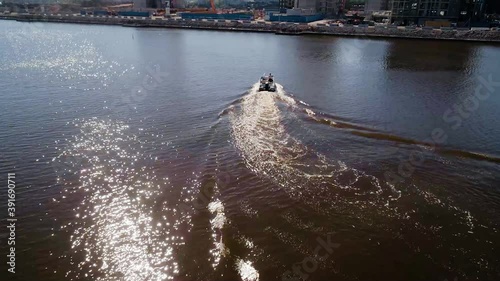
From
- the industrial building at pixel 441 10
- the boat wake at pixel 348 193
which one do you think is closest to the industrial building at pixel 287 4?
the industrial building at pixel 441 10

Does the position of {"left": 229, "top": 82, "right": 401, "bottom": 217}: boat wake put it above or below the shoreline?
below

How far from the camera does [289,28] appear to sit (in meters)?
94.3

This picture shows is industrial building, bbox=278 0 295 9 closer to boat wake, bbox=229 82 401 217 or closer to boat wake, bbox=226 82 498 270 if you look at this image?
boat wake, bbox=229 82 401 217

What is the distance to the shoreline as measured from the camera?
79750mm

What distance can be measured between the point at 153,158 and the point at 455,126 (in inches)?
893

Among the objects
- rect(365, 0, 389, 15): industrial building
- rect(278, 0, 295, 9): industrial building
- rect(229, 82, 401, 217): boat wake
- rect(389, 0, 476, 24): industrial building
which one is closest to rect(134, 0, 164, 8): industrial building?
rect(278, 0, 295, 9): industrial building

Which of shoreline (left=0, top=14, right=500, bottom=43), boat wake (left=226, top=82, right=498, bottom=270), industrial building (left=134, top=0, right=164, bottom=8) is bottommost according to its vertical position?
boat wake (left=226, top=82, right=498, bottom=270)

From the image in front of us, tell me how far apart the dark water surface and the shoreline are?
48105mm

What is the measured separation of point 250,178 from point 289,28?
8362 cm

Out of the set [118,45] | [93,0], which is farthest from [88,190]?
[93,0]

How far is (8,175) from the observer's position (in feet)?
59.9

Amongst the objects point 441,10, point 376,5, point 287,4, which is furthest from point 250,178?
point 287,4

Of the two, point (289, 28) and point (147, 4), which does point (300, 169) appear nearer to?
point (289, 28)

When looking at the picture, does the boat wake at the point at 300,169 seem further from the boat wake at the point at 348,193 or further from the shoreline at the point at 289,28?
the shoreline at the point at 289,28
